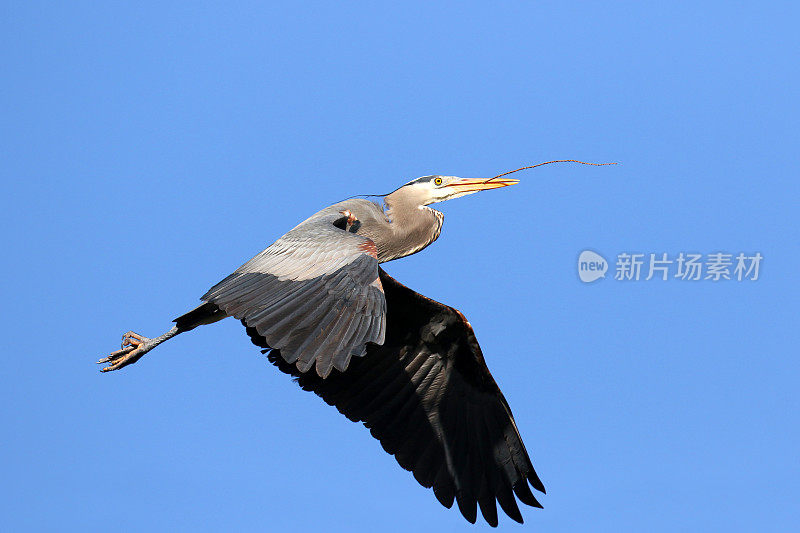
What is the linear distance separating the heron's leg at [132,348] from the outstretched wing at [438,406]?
130 centimetres

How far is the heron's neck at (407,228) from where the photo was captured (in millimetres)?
10250

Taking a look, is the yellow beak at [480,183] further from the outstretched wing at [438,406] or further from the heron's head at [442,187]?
the outstretched wing at [438,406]

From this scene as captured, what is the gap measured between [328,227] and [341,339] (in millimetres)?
2193

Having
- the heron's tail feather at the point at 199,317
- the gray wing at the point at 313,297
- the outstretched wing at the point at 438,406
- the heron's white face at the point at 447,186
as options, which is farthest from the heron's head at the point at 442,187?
the heron's tail feather at the point at 199,317

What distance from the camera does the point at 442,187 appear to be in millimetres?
10602

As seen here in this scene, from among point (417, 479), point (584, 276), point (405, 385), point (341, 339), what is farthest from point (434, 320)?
point (341, 339)

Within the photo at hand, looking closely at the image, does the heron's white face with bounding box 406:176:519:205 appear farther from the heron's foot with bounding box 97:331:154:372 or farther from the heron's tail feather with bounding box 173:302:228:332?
the heron's foot with bounding box 97:331:154:372

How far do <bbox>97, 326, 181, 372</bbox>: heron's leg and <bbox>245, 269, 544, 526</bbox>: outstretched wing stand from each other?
1.30 meters

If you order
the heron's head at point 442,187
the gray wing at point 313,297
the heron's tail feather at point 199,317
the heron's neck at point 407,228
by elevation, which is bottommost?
the gray wing at point 313,297

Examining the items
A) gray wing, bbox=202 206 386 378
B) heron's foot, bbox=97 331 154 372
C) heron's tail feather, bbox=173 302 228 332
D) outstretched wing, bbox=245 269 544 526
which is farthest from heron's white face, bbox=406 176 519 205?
heron's foot, bbox=97 331 154 372

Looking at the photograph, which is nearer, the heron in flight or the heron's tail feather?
the heron's tail feather

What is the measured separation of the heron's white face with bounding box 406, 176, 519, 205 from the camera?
10.5m

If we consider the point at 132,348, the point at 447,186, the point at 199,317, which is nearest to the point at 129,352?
the point at 132,348

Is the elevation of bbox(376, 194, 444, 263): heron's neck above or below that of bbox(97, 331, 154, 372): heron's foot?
above
